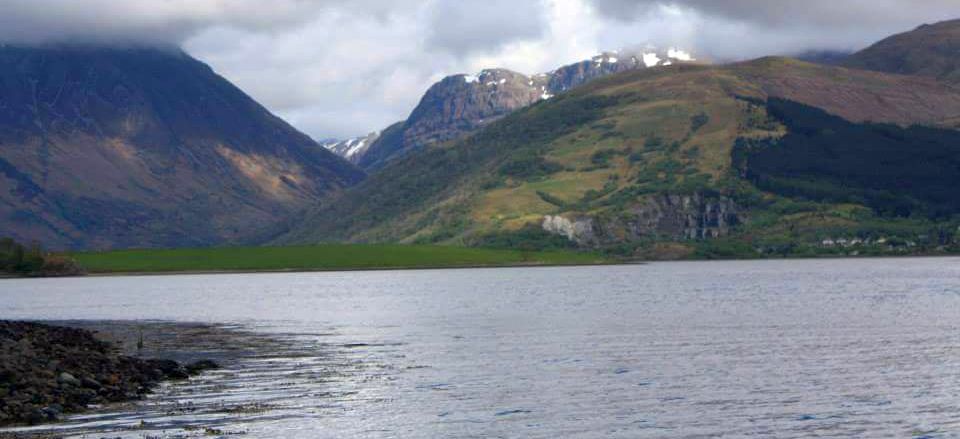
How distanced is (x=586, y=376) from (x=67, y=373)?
2764 centimetres

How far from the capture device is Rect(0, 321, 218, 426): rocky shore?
173 feet

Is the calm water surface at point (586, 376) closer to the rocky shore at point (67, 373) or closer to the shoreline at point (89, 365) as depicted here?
the shoreline at point (89, 365)

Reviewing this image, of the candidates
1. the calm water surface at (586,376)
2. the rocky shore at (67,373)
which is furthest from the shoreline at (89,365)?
the calm water surface at (586,376)

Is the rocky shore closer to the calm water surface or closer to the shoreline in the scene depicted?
the shoreline

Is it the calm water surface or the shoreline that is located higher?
the shoreline

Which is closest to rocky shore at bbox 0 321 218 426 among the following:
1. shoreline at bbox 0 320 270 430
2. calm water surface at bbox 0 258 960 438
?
shoreline at bbox 0 320 270 430

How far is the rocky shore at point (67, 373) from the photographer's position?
5262 centimetres

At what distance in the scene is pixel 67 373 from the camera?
60969mm

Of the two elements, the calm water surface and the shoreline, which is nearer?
the calm water surface

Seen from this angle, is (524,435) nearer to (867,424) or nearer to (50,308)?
(867,424)

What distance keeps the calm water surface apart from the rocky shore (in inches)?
85.9

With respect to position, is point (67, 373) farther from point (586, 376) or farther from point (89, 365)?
point (586, 376)

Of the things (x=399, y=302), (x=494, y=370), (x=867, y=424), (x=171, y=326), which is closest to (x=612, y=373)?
(x=494, y=370)

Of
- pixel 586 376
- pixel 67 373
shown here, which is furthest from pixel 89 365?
pixel 586 376
